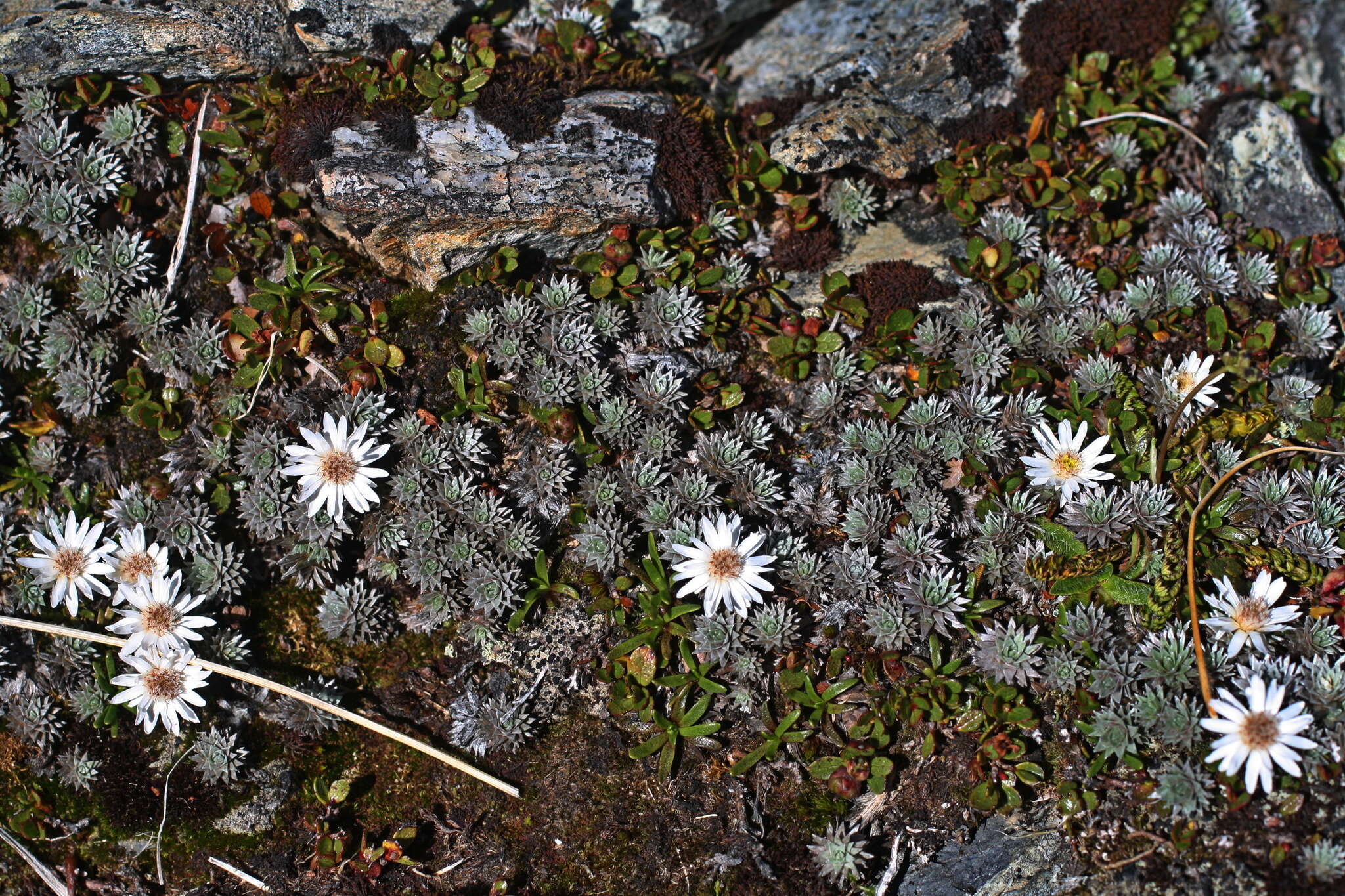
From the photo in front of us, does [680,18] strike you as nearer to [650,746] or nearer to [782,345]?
[782,345]

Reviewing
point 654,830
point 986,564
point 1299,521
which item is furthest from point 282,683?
point 1299,521

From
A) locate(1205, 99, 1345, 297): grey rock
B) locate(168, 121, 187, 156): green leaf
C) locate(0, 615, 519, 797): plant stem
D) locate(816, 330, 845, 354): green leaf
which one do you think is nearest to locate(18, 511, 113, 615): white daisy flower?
locate(0, 615, 519, 797): plant stem

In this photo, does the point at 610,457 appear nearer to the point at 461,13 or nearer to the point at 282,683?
the point at 282,683

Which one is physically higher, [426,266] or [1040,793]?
[426,266]

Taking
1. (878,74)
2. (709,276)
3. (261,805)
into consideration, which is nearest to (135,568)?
(261,805)

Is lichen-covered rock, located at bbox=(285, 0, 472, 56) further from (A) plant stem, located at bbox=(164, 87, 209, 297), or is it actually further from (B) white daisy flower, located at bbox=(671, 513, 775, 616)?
(B) white daisy flower, located at bbox=(671, 513, 775, 616)

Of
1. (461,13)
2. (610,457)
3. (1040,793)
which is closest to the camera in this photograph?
(1040,793)
